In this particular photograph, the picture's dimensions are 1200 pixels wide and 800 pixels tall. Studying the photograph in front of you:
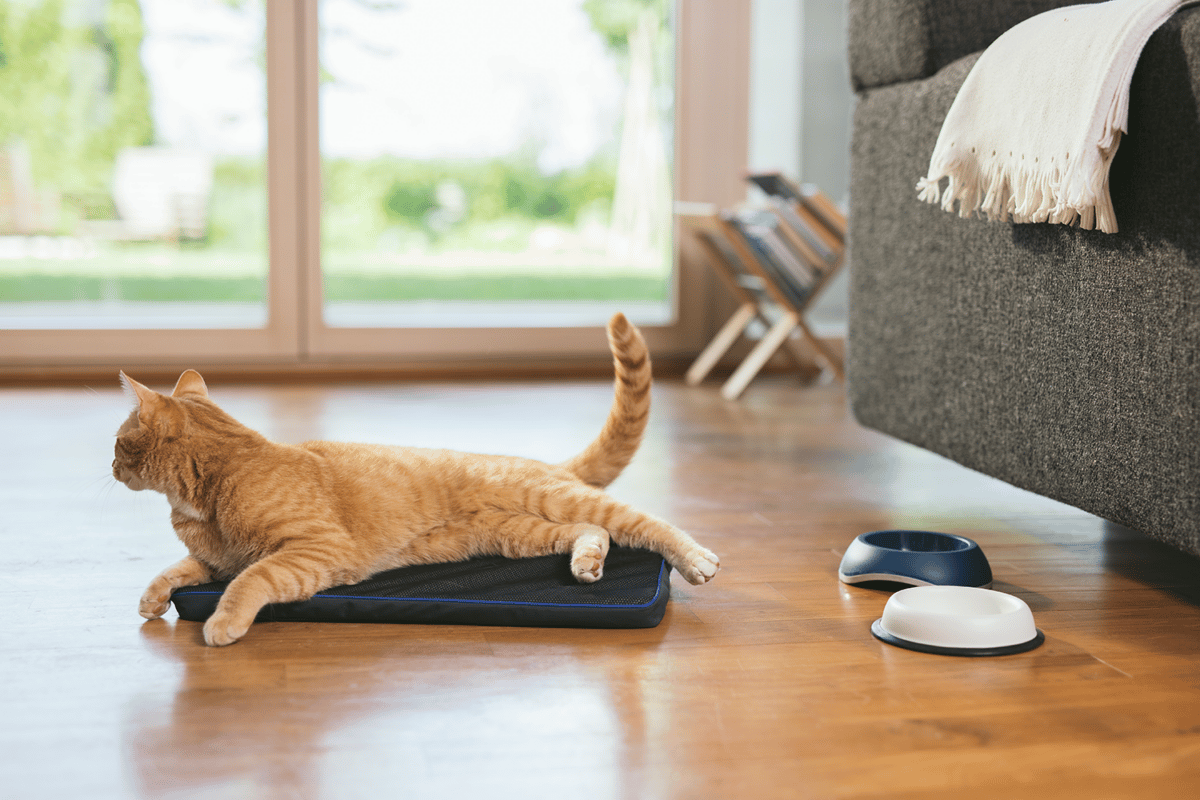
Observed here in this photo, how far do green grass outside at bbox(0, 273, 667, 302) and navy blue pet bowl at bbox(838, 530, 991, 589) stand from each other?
9.34 feet

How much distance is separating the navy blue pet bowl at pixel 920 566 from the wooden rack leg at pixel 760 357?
2.06m

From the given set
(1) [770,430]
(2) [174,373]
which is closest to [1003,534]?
(1) [770,430]

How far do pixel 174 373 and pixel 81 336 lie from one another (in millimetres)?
325

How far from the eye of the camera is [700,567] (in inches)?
59.6

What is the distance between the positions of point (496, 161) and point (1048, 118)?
303cm

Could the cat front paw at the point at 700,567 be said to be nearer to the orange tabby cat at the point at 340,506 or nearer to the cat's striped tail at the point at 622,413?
the orange tabby cat at the point at 340,506

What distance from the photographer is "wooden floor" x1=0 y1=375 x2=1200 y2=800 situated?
3.30 ft

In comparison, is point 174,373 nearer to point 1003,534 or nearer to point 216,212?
point 216,212

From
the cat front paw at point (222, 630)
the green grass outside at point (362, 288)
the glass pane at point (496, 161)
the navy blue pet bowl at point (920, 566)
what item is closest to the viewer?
the cat front paw at point (222, 630)

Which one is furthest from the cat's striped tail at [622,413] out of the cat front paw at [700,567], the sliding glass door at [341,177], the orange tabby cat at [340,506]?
the sliding glass door at [341,177]

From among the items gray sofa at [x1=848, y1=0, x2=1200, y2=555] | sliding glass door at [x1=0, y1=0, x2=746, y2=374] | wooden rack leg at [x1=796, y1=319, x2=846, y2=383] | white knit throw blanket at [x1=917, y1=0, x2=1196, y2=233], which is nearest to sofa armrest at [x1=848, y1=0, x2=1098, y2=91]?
gray sofa at [x1=848, y1=0, x2=1200, y2=555]

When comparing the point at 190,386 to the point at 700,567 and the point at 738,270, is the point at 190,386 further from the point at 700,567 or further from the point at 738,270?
the point at 738,270

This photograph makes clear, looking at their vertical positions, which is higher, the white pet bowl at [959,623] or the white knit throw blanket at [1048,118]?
the white knit throw blanket at [1048,118]

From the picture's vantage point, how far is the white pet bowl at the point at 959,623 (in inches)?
52.0
